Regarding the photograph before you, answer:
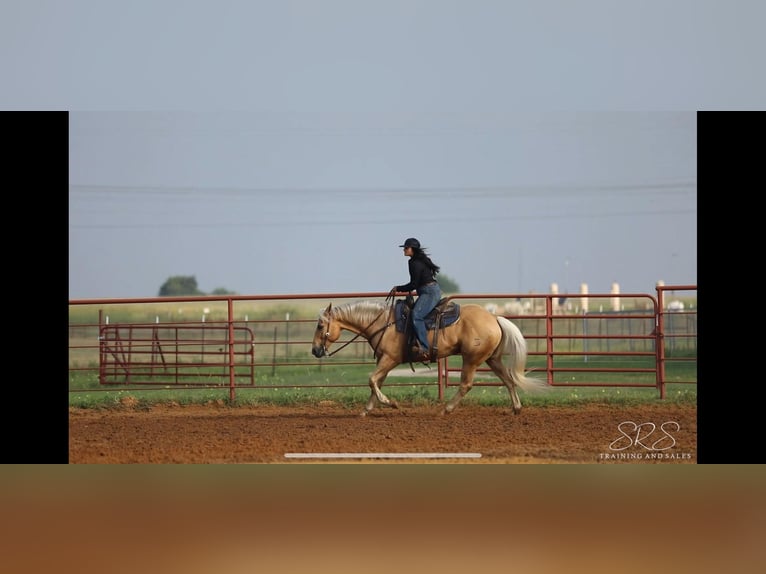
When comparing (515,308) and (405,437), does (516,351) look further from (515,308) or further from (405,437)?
(515,308)

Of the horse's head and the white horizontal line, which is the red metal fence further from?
the white horizontal line

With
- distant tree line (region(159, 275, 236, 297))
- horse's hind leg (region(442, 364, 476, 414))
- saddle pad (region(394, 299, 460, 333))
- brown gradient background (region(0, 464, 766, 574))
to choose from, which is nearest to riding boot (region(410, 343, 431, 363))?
saddle pad (region(394, 299, 460, 333))

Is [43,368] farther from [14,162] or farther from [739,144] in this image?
[739,144]

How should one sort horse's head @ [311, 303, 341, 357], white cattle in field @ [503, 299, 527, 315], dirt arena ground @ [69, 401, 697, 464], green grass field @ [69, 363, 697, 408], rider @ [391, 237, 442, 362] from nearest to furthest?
dirt arena ground @ [69, 401, 697, 464] → rider @ [391, 237, 442, 362] → horse's head @ [311, 303, 341, 357] → green grass field @ [69, 363, 697, 408] → white cattle in field @ [503, 299, 527, 315]

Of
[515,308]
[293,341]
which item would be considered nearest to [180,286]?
[515,308]

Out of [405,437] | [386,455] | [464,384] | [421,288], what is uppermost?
[421,288]

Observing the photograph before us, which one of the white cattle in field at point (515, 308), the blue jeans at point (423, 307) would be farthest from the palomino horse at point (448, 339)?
the white cattle in field at point (515, 308)

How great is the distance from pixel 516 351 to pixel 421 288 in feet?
3.70

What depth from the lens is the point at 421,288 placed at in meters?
8.97

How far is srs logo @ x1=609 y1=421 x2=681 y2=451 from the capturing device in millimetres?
8750

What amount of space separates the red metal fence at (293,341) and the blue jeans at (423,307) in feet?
1.21

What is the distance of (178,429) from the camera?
30.8ft

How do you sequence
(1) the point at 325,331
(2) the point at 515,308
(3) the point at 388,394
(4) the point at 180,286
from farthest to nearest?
(4) the point at 180,286
(2) the point at 515,308
(3) the point at 388,394
(1) the point at 325,331

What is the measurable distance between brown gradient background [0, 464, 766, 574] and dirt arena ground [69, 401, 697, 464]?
0.24 meters
